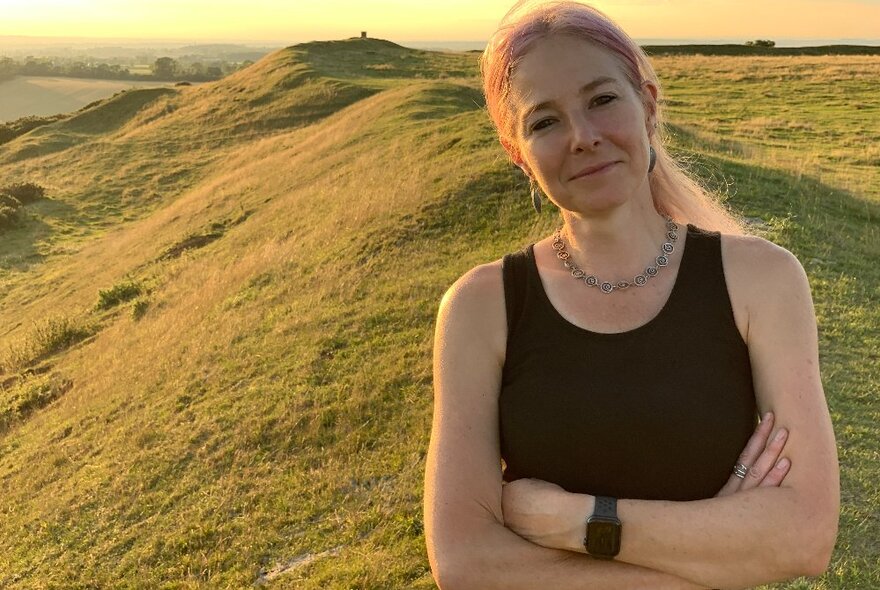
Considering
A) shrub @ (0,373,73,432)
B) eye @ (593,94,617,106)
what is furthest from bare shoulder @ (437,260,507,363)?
shrub @ (0,373,73,432)

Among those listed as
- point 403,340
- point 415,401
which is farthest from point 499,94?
point 403,340

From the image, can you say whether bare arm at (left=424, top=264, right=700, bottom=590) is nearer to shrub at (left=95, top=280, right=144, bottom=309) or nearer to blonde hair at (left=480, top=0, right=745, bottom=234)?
blonde hair at (left=480, top=0, right=745, bottom=234)

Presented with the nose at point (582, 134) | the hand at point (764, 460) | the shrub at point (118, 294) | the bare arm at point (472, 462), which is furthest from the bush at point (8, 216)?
the hand at point (764, 460)

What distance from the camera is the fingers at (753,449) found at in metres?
2.34

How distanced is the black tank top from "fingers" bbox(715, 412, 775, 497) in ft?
0.06

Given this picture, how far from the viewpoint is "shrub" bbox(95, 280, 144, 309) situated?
1753cm

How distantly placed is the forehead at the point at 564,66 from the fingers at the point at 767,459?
1.24 metres

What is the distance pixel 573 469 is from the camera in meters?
2.40

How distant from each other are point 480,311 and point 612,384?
20.0 inches

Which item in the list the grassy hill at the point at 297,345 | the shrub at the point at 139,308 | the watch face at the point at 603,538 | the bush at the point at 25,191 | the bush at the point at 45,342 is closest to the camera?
the watch face at the point at 603,538

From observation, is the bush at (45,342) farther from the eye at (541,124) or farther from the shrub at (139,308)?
the eye at (541,124)

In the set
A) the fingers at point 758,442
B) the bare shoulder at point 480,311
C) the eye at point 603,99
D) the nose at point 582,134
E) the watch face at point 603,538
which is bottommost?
the watch face at point 603,538

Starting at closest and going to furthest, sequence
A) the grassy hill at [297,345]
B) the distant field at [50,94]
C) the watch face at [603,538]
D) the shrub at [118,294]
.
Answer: the watch face at [603,538]
the grassy hill at [297,345]
the shrub at [118,294]
the distant field at [50,94]

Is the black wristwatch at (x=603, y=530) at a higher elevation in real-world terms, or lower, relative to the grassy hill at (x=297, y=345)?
higher
